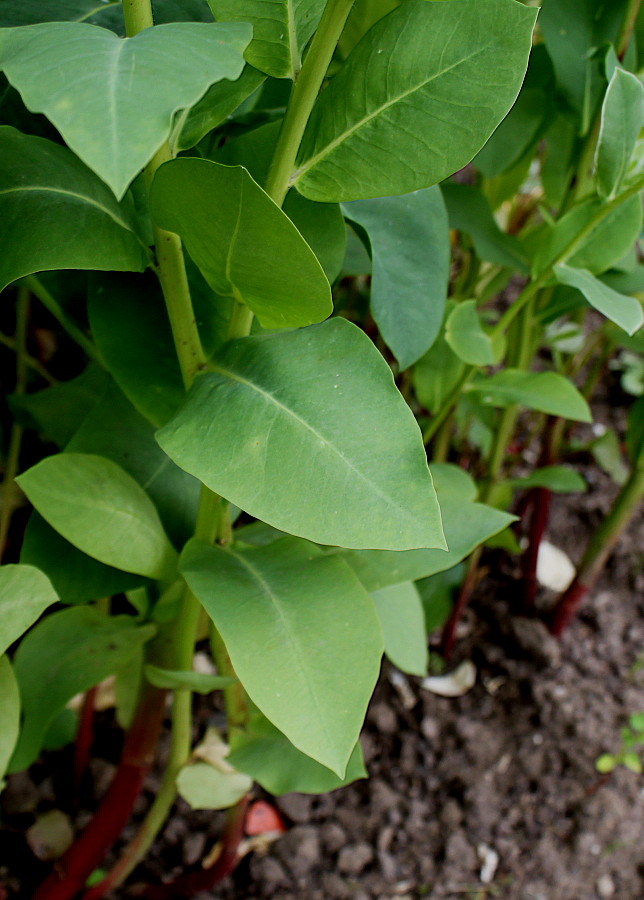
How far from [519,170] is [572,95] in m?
0.19

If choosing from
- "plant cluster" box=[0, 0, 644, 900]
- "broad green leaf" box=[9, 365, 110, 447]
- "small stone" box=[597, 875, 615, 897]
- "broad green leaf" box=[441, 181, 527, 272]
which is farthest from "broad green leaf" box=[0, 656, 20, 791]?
"small stone" box=[597, 875, 615, 897]


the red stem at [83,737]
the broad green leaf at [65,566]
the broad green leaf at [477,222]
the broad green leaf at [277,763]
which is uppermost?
the broad green leaf at [477,222]

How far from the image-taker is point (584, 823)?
3.36ft

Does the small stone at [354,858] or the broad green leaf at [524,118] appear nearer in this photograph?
the broad green leaf at [524,118]

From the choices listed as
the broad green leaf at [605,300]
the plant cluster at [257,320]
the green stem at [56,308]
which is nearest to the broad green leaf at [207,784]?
the plant cluster at [257,320]

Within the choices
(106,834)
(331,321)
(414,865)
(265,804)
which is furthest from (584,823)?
(331,321)

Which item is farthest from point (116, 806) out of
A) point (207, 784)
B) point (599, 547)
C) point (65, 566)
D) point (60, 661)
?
point (599, 547)

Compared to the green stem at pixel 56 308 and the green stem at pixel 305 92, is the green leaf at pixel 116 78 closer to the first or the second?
the green stem at pixel 305 92

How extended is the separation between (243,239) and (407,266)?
21cm

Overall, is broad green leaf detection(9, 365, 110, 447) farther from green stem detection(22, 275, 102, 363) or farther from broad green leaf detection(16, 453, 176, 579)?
broad green leaf detection(16, 453, 176, 579)

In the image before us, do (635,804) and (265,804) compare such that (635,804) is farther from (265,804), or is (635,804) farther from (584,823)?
(265,804)

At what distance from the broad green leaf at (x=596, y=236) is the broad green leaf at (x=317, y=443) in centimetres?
29

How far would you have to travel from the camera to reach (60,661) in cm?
61

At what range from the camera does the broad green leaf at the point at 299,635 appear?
1.40ft
